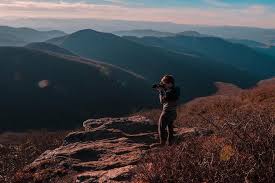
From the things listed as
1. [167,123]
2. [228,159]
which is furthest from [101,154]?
[228,159]

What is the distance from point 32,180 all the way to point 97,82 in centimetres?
12572

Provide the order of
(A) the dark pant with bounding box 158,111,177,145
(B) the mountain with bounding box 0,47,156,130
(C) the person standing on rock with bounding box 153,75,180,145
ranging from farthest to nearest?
1. (B) the mountain with bounding box 0,47,156,130
2. (A) the dark pant with bounding box 158,111,177,145
3. (C) the person standing on rock with bounding box 153,75,180,145

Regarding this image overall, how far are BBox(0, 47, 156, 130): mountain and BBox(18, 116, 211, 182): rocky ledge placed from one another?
81.0 meters

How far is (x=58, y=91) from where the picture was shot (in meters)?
124

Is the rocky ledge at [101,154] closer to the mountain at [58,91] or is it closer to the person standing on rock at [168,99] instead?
the person standing on rock at [168,99]

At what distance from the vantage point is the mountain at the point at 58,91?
10231 centimetres

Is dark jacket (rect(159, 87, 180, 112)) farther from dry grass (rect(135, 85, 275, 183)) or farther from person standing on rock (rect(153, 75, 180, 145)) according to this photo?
dry grass (rect(135, 85, 275, 183))

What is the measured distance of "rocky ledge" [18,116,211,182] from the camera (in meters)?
10.5

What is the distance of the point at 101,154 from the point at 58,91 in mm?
113662

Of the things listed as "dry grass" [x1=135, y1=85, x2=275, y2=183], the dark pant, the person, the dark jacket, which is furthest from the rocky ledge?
"dry grass" [x1=135, y1=85, x2=275, y2=183]

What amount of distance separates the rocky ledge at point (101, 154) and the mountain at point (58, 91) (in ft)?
266

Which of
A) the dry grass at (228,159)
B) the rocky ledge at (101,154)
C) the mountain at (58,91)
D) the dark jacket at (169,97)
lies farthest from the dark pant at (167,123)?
the mountain at (58,91)

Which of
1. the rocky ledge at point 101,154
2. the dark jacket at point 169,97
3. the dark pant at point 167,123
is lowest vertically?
the rocky ledge at point 101,154

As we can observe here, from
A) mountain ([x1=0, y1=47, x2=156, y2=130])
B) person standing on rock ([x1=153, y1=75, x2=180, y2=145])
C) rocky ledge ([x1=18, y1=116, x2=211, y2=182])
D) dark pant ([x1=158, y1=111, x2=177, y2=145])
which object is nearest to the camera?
rocky ledge ([x1=18, y1=116, x2=211, y2=182])
